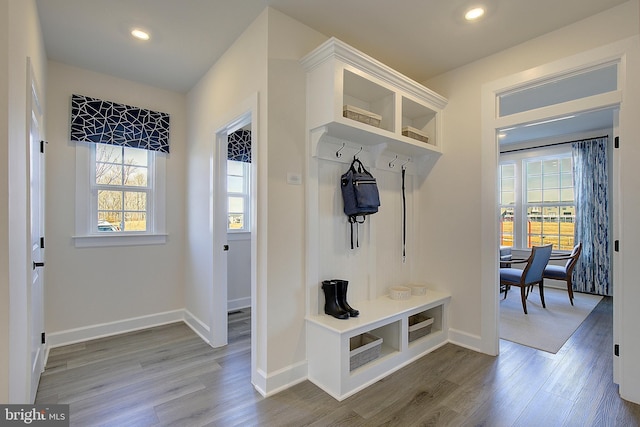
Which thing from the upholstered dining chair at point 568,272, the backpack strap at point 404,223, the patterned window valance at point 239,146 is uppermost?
the patterned window valance at point 239,146

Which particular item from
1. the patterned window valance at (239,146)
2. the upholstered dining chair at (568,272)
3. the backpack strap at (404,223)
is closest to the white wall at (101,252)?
the patterned window valance at (239,146)

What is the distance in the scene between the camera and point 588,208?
192 inches

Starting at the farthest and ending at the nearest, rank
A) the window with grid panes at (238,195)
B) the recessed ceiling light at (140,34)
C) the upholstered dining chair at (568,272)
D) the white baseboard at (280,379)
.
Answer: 1. the upholstered dining chair at (568,272)
2. the window with grid panes at (238,195)
3. the recessed ceiling light at (140,34)
4. the white baseboard at (280,379)

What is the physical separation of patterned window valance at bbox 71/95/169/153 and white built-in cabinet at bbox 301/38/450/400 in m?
1.98

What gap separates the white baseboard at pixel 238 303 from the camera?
3.88 m

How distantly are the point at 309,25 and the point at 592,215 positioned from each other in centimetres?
529

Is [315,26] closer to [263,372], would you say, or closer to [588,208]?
[263,372]

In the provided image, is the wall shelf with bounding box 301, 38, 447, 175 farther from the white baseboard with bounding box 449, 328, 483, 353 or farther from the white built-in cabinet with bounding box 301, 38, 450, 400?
the white baseboard with bounding box 449, 328, 483, 353

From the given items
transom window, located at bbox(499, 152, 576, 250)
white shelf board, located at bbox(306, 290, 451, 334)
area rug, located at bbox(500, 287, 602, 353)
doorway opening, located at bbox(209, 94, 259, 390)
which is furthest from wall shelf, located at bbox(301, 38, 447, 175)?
transom window, located at bbox(499, 152, 576, 250)

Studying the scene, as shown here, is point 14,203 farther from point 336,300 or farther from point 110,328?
point 110,328

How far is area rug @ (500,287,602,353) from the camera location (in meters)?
2.99

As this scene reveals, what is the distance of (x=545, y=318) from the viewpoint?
362 cm

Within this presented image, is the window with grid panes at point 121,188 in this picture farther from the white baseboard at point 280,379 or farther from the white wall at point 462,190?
the white wall at point 462,190

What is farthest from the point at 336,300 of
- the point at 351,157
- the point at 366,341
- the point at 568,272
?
the point at 568,272
